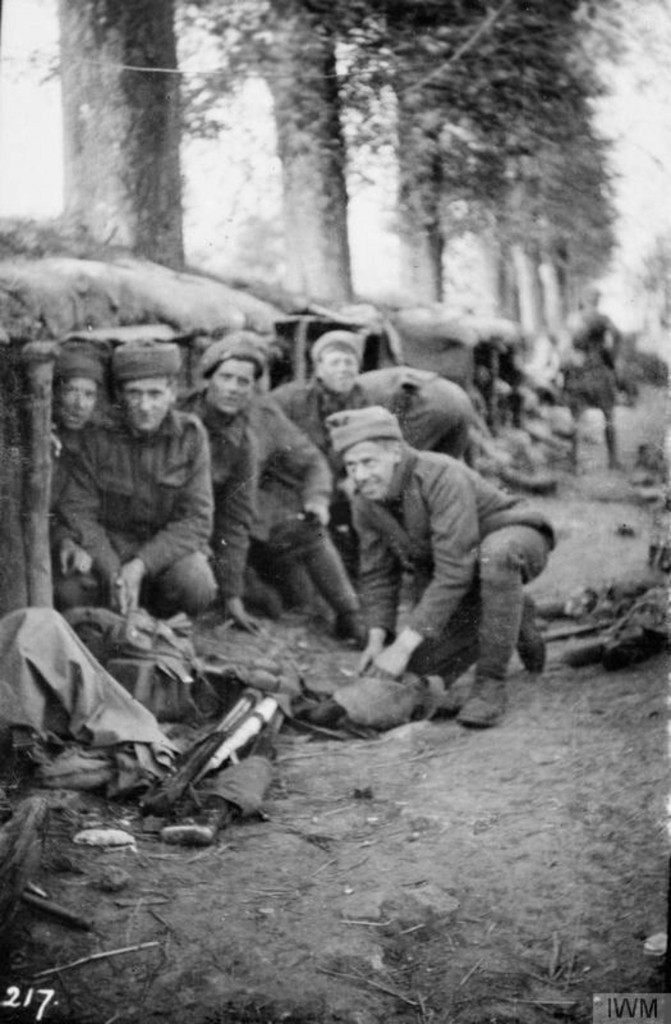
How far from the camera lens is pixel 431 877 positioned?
2.66 m

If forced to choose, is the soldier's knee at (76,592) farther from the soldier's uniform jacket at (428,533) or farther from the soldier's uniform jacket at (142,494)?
the soldier's uniform jacket at (428,533)

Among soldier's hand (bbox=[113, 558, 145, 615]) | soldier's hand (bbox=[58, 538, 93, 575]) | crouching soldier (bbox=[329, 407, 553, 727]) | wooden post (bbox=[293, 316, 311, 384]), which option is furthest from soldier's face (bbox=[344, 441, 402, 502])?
soldier's hand (bbox=[58, 538, 93, 575])

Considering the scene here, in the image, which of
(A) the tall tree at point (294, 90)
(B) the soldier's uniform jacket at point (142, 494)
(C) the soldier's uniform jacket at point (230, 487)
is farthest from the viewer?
(C) the soldier's uniform jacket at point (230, 487)

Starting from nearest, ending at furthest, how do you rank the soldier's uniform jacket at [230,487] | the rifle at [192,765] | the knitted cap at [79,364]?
1. the rifle at [192,765]
2. the knitted cap at [79,364]
3. the soldier's uniform jacket at [230,487]

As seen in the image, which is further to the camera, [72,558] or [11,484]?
[72,558]

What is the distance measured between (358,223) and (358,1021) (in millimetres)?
2307

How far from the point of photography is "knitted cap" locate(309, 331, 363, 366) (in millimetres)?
3305

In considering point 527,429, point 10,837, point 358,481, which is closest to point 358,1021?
point 10,837

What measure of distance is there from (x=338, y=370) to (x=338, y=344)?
0.10m

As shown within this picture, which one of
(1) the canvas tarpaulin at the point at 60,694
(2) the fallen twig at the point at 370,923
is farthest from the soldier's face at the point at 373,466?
(2) the fallen twig at the point at 370,923

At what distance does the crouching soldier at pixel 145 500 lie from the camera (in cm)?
327

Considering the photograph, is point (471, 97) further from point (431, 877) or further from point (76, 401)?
point (431, 877)

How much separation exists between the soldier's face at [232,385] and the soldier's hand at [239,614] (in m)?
0.68

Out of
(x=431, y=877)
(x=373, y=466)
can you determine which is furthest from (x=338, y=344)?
(x=431, y=877)
